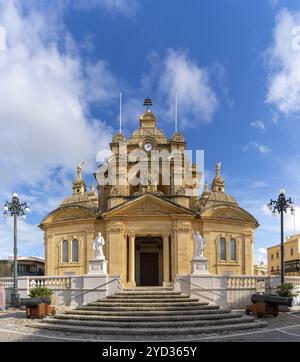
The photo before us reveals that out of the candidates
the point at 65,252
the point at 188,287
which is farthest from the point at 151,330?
the point at 65,252

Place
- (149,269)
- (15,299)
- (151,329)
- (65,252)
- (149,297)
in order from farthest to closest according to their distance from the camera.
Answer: (65,252) < (149,269) < (15,299) < (149,297) < (151,329)

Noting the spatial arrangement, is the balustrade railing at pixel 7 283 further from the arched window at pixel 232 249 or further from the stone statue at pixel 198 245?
the arched window at pixel 232 249

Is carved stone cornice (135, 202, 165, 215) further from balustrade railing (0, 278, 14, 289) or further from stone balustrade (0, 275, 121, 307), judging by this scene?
balustrade railing (0, 278, 14, 289)

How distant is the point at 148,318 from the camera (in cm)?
1933

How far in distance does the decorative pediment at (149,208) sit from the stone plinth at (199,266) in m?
10.8

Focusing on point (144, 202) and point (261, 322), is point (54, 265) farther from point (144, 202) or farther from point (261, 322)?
point (261, 322)

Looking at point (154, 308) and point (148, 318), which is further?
point (154, 308)

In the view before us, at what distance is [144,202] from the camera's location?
35.1 metres

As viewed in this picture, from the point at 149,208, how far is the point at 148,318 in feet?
53.2

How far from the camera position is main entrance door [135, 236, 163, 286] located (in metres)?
37.0

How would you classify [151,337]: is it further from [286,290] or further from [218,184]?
[218,184]
